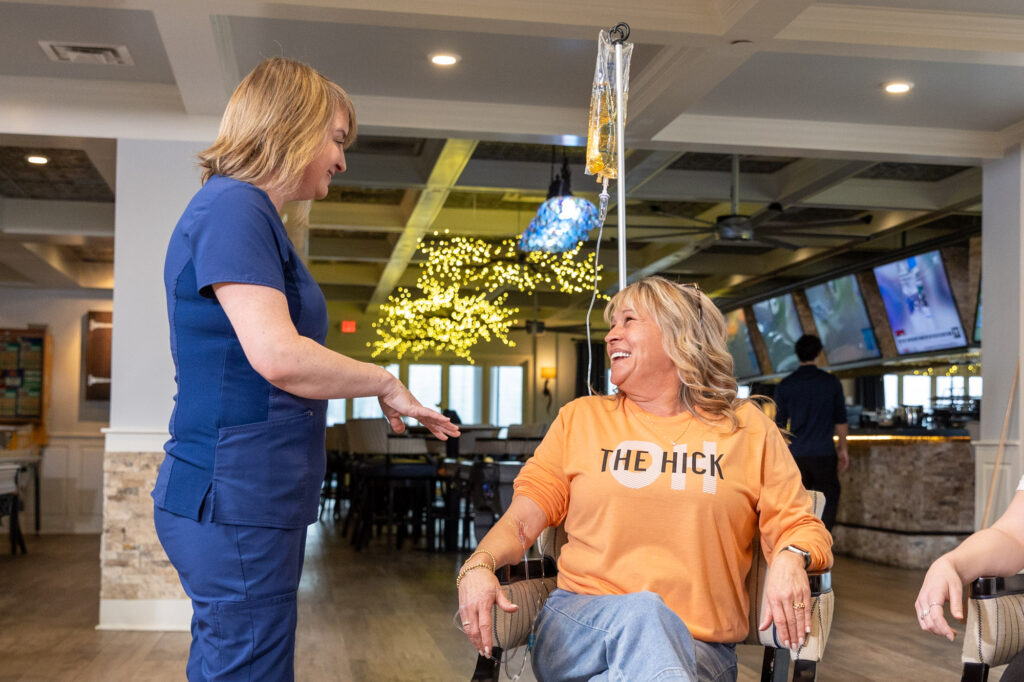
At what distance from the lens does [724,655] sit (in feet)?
6.21

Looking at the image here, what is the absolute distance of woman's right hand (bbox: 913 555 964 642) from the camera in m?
1.43

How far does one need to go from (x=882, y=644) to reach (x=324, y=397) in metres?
3.95

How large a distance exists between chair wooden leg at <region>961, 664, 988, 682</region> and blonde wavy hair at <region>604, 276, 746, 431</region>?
0.59 meters

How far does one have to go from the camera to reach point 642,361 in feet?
6.79

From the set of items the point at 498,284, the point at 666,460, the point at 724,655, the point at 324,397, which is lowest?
the point at 724,655

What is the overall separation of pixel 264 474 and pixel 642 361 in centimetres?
95

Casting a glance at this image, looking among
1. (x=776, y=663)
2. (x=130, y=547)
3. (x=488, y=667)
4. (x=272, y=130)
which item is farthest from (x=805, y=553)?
(x=130, y=547)

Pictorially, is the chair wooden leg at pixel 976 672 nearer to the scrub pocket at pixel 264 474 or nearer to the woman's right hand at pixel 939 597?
the woman's right hand at pixel 939 597

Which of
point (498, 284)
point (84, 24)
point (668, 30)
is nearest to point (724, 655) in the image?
point (668, 30)

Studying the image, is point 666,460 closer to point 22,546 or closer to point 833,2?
point 833,2

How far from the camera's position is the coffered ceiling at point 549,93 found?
4238 mm

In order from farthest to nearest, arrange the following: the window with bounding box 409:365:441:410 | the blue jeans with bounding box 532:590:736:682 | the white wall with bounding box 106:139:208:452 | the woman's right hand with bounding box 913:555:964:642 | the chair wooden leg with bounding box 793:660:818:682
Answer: the window with bounding box 409:365:441:410
the white wall with bounding box 106:139:208:452
the chair wooden leg with bounding box 793:660:818:682
the blue jeans with bounding box 532:590:736:682
the woman's right hand with bounding box 913:555:964:642

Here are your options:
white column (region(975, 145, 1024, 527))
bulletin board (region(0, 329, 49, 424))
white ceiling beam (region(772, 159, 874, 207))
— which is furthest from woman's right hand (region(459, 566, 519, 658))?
bulletin board (region(0, 329, 49, 424))

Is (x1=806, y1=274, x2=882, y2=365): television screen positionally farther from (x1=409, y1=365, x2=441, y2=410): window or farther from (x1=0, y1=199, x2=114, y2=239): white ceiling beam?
(x1=409, y1=365, x2=441, y2=410): window
